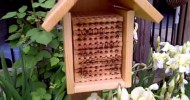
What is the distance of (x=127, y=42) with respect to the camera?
92 cm

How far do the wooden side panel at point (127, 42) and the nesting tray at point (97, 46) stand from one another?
2cm

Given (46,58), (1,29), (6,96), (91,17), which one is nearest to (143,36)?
(46,58)

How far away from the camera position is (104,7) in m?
1.03

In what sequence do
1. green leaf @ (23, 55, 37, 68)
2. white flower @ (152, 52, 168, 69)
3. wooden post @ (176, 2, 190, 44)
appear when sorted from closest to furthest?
white flower @ (152, 52, 168, 69)
green leaf @ (23, 55, 37, 68)
wooden post @ (176, 2, 190, 44)

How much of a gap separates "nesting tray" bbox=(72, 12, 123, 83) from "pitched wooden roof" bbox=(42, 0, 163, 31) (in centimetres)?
6

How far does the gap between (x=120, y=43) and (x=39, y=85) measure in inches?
36.7

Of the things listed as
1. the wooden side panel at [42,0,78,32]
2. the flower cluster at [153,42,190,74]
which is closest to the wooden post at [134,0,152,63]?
the flower cluster at [153,42,190,74]

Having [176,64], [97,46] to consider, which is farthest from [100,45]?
[176,64]

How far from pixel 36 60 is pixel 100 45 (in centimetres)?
84

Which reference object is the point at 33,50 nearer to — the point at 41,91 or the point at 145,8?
the point at 41,91

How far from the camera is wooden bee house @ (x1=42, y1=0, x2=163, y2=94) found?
870 millimetres

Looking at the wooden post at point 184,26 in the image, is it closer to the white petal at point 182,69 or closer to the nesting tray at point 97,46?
the white petal at point 182,69

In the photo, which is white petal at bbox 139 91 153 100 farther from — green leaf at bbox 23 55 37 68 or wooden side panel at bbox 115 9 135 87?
green leaf at bbox 23 55 37 68

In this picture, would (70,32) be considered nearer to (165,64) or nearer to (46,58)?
(165,64)
